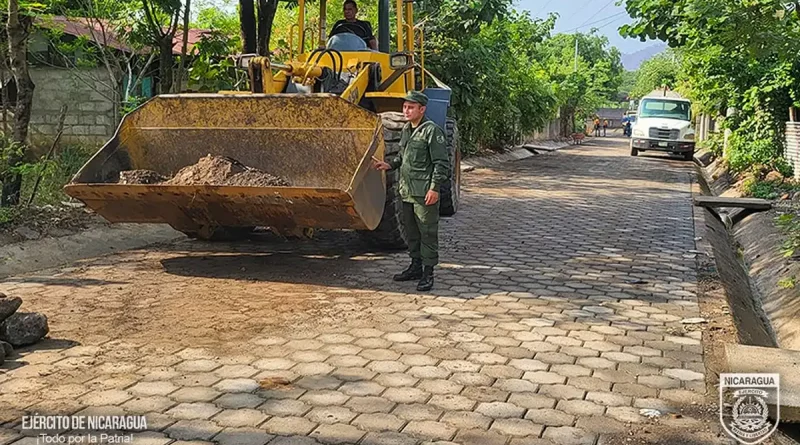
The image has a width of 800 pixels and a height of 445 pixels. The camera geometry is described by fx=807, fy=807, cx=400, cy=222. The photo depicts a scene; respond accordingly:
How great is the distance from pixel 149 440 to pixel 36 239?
499 centimetres

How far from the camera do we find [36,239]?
312 inches

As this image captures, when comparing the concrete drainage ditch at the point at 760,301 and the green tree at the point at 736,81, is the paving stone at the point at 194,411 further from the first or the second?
the green tree at the point at 736,81

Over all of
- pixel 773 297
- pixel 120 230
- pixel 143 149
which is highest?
pixel 143 149

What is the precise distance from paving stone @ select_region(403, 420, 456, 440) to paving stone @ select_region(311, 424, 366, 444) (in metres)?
0.24

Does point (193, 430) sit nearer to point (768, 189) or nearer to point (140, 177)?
point (140, 177)

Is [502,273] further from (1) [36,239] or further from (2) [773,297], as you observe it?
(1) [36,239]

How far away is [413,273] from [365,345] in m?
1.85

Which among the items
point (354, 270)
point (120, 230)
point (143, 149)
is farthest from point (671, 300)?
point (120, 230)

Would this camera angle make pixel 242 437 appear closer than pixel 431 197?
Yes

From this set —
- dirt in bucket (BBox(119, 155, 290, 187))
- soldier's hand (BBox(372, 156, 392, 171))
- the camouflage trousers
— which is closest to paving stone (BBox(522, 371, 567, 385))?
the camouflage trousers

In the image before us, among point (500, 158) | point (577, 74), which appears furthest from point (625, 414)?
point (577, 74)

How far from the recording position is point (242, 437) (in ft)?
12.1

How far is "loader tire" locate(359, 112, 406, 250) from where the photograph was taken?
7.50 meters

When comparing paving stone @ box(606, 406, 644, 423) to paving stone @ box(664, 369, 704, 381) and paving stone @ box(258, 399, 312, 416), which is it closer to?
paving stone @ box(664, 369, 704, 381)
